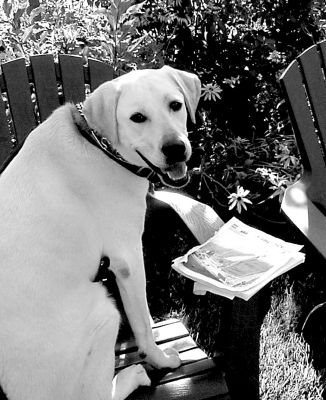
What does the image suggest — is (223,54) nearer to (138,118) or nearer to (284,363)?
(138,118)

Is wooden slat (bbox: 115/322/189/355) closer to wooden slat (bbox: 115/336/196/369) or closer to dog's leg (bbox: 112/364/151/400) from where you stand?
wooden slat (bbox: 115/336/196/369)

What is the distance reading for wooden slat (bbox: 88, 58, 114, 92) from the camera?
2.57m

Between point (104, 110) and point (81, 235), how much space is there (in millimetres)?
416

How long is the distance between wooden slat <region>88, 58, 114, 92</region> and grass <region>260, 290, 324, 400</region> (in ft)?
4.51

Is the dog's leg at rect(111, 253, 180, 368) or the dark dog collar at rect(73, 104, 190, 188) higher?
the dark dog collar at rect(73, 104, 190, 188)

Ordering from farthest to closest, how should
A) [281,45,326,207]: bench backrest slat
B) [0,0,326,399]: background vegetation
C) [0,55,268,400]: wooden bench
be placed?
[0,0,326,399]: background vegetation
[281,45,326,207]: bench backrest slat
[0,55,268,400]: wooden bench

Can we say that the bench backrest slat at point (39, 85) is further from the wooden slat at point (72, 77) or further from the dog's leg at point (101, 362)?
the dog's leg at point (101, 362)

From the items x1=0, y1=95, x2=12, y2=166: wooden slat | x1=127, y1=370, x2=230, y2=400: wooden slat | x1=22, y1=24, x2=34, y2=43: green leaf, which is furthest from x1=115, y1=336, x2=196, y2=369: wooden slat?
x1=22, y1=24, x2=34, y2=43: green leaf

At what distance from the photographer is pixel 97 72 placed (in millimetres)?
Result: 2578

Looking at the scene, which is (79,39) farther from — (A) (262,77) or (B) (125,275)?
(B) (125,275)

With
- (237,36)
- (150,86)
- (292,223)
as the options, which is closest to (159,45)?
(237,36)

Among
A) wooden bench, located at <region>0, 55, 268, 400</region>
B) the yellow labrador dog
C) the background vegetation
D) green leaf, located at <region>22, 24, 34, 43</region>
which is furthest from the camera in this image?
the background vegetation

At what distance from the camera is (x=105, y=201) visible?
193cm

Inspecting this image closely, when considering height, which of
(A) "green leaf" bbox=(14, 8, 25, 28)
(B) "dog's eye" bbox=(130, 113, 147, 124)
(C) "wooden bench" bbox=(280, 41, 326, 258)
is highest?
(A) "green leaf" bbox=(14, 8, 25, 28)
